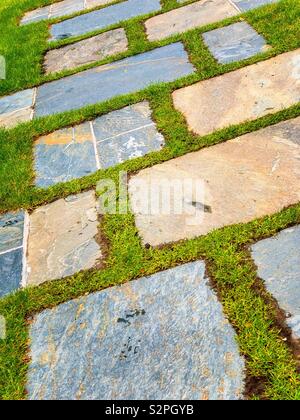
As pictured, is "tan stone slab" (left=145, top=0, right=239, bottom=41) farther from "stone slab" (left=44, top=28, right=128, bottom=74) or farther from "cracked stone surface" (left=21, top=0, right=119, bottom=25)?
"cracked stone surface" (left=21, top=0, right=119, bottom=25)

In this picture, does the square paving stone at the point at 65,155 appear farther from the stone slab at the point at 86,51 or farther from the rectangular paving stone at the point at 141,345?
the stone slab at the point at 86,51

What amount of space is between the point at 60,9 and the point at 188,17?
2256 mm

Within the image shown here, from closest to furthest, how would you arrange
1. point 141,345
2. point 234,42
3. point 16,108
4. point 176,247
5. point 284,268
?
1. point 141,345
2. point 284,268
3. point 176,247
4. point 234,42
5. point 16,108

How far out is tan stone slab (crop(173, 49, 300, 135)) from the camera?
3.14m

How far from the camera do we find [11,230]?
2.82 meters

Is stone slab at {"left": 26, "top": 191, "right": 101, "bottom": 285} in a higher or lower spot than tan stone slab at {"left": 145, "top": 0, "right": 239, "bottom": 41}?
lower

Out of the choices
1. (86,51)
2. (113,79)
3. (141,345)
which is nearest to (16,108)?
(113,79)

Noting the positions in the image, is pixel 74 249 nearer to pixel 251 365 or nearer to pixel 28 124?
pixel 251 365

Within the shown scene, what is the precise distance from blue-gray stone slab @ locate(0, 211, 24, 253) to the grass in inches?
3.8

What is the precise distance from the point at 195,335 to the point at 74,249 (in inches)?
35.5

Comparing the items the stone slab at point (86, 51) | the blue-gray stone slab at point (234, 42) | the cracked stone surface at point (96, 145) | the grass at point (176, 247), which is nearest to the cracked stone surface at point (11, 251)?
the grass at point (176, 247)

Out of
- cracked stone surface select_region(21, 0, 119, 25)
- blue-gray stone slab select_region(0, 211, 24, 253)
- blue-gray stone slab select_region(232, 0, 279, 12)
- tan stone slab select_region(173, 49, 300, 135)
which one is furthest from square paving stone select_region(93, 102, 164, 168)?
cracked stone surface select_region(21, 0, 119, 25)

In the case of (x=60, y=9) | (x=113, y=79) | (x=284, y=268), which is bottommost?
(x=284, y=268)

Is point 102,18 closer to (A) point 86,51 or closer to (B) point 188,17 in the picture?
(A) point 86,51
